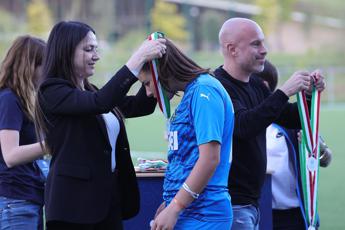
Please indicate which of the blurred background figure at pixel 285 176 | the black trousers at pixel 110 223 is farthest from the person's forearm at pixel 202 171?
the blurred background figure at pixel 285 176

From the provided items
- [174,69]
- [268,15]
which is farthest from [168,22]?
[174,69]

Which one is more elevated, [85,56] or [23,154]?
[85,56]

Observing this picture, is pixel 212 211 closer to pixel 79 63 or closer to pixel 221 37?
pixel 79 63

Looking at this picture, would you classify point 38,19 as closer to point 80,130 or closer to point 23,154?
point 23,154

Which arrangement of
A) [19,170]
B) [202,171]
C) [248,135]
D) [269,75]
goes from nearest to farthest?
[202,171] → [248,135] → [19,170] → [269,75]

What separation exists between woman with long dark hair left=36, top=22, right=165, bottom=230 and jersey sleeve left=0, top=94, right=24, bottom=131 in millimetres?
729

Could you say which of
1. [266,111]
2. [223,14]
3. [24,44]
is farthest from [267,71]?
[223,14]

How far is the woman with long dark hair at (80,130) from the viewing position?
3.71m

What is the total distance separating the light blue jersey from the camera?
11.5 ft

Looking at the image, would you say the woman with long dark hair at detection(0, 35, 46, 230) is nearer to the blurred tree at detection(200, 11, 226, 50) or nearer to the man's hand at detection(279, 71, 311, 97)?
the man's hand at detection(279, 71, 311, 97)

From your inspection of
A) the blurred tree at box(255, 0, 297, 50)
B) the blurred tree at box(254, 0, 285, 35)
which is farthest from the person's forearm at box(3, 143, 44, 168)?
the blurred tree at box(254, 0, 285, 35)

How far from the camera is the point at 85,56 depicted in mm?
3977

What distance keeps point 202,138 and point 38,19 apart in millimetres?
43119

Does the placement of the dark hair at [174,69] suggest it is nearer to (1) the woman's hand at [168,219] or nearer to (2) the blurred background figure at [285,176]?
(1) the woman's hand at [168,219]
